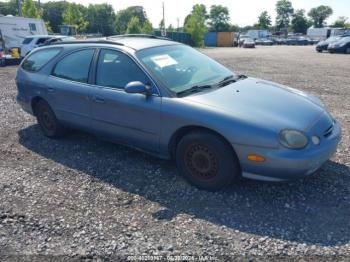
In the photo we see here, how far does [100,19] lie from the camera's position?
9300cm

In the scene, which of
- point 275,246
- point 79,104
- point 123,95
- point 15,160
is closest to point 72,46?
point 79,104

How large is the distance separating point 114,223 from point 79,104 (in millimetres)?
2030

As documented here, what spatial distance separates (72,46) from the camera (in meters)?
4.80

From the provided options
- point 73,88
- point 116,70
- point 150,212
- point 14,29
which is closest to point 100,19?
point 14,29

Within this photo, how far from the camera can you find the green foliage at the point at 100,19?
89.3m

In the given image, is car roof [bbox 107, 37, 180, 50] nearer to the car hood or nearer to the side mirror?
the side mirror

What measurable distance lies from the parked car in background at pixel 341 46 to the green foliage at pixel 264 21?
8852cm

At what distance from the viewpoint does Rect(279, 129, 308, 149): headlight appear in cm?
307

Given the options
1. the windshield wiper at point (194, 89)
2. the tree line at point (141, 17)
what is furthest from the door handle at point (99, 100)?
the tree line at point (141, 17)

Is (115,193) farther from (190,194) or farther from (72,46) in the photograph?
(72,46)

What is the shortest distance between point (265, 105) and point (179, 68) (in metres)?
A: 1.22

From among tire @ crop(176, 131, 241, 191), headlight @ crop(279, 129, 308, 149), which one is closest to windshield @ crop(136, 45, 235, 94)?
tire @ crop(176, 131, 241, 191)

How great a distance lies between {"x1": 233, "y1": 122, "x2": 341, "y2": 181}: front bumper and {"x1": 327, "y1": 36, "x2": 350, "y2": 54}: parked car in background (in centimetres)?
2547

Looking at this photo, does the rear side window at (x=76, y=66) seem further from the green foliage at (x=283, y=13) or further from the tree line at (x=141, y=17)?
the green foliage at (x=283, y=13)
